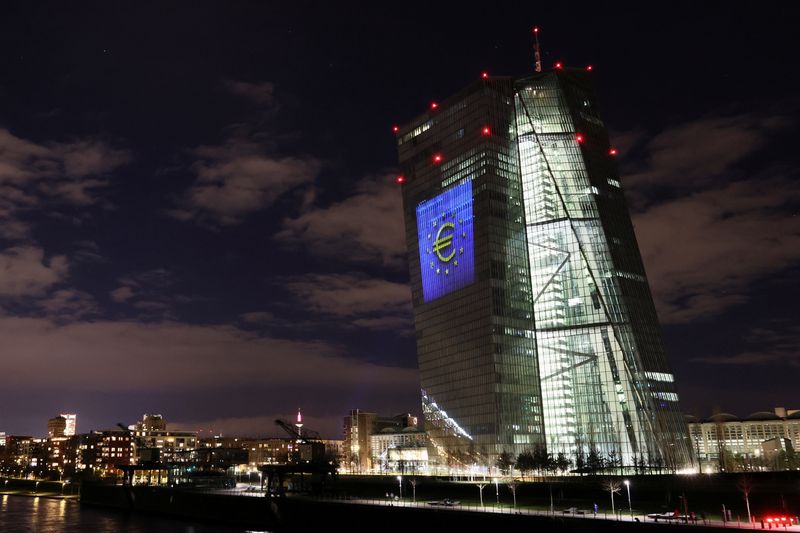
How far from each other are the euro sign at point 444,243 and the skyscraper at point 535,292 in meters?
0.44

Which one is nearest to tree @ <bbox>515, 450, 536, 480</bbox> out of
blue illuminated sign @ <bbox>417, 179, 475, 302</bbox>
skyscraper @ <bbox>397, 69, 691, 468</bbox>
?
skyscraper @ <bbox>397, 69, 691, 468</bbox>

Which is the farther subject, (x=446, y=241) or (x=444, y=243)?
(x=444, y=243)

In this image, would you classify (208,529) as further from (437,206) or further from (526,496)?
(437,206)

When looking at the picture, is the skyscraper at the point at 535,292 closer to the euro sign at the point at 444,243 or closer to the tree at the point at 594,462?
the euro sign at the point at 444,243

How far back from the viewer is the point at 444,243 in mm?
186250

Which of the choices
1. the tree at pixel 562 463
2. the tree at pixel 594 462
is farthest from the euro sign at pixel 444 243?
the tree at pixel 594 462

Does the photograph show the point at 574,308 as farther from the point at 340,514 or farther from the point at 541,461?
the point at 340,514

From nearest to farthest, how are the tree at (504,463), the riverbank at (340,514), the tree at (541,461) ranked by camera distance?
1. the riverbank at (340,514)
2. the tree at (541,461)
3. the tree at (504,463)

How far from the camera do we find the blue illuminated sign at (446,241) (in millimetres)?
179250

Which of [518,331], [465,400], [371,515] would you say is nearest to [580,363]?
[518,331]

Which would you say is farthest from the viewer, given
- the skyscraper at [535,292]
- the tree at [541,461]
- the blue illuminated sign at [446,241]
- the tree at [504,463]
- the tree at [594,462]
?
the blue illuminated sign at [446,241]

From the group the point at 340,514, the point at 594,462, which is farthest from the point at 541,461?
the point at 340,514

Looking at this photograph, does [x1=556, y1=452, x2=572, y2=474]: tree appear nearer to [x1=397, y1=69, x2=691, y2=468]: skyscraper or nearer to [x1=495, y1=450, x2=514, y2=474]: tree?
[x1=397, y1=69, x2=691, y2=468]: skyscraper

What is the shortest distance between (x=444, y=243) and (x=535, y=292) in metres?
27.2
